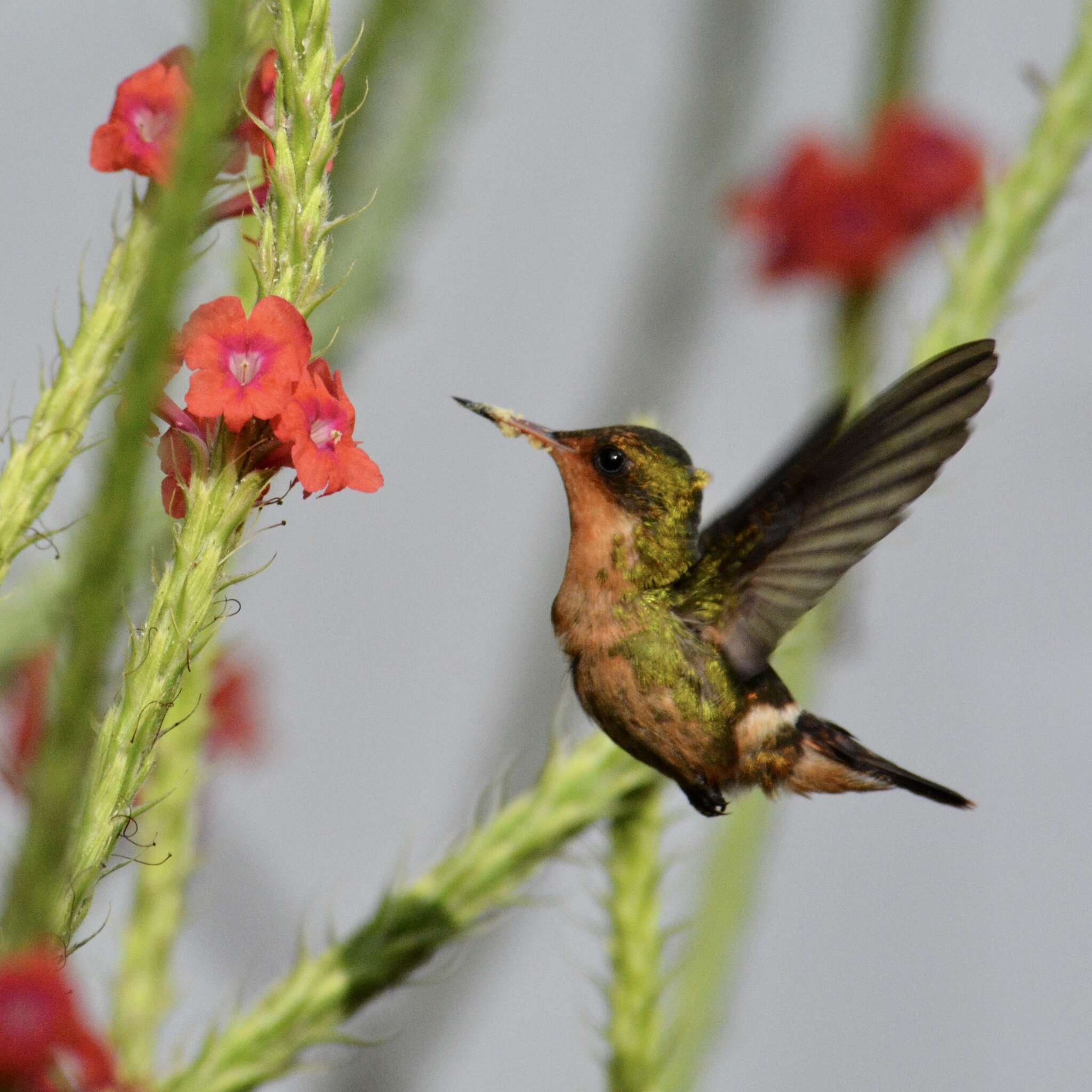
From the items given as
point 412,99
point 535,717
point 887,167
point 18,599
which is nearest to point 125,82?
point 18,599

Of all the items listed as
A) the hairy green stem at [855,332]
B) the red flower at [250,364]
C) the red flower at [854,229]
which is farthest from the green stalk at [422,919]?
the red flower at [854,229]

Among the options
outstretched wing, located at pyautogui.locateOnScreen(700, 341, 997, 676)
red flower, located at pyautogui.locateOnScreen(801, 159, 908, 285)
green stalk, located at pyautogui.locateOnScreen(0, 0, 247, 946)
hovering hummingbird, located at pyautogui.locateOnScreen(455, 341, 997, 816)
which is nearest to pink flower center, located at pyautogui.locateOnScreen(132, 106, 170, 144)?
green stalk, located at pyautogui.locateOnScreen(0, 0, 247, 946)

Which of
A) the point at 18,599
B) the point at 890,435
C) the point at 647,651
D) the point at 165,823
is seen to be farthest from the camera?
the point at 18,599

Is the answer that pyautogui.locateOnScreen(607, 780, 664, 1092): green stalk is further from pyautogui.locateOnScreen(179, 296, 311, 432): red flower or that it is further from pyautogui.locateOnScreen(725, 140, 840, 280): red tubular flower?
pyautogui.locateOnScreen(725, 140, 840, 280): red tubular flower

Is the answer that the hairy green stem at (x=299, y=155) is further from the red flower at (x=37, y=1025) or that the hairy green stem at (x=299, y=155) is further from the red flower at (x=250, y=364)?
the red flower at (x=37, y=1025)

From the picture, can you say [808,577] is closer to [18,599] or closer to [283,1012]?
[283,1012]
